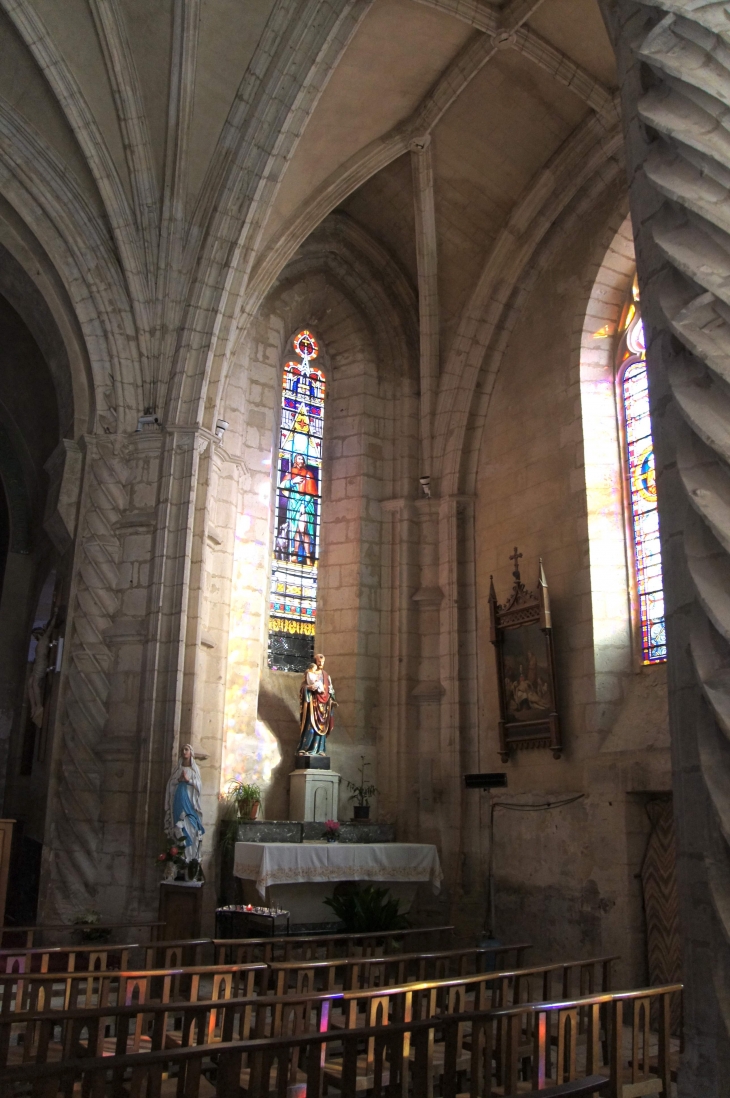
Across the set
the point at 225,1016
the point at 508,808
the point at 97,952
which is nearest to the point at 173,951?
the point at 97,952

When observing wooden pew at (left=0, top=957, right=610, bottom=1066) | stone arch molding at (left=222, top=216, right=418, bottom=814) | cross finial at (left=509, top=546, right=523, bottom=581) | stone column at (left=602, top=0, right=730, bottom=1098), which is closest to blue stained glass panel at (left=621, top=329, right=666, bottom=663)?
cross finial at (left=509, top=546, right=523, bottom=581)

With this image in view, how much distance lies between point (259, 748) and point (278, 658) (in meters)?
1.39

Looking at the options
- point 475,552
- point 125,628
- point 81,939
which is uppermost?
point 475,552

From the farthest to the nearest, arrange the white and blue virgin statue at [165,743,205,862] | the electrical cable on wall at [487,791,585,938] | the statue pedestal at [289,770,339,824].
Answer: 1. the statue pedestal at [289,770,339,824]
2. the electrical cable on wall at [487,791,585,938]
3. the white and blue virgin statue at [165,743,205,862]

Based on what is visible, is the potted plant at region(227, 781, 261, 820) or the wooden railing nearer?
the wooden railing

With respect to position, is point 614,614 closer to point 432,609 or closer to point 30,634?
point 432,609

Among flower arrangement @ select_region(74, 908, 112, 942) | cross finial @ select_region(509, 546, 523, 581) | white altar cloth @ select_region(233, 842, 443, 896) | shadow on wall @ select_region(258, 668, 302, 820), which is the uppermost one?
cross finial @ select_region(509, 546, 523, 581)

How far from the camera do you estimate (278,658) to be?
13.1 meters

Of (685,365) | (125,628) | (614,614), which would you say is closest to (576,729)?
(614,614)

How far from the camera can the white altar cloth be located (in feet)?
31.6

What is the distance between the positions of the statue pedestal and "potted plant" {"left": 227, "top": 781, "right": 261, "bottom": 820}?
488 millimetres

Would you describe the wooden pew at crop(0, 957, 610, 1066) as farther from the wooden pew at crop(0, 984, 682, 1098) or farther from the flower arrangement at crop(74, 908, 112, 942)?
the flower arrangement at crop(74, 908, 112, 942)

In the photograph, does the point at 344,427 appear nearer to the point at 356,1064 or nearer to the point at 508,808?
the point at 508,808

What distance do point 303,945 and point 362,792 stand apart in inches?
208
